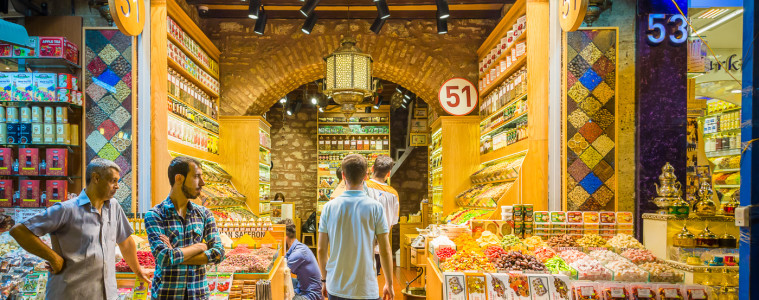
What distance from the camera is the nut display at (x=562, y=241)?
457 centimetres

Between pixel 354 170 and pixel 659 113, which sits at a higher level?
pixel 659 113

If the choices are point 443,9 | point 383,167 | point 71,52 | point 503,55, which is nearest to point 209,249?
point 383,167

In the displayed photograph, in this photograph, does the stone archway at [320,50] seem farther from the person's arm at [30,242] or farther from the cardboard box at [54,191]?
the person's arm at [30,242]

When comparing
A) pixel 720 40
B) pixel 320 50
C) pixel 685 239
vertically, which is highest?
pixel 320 50

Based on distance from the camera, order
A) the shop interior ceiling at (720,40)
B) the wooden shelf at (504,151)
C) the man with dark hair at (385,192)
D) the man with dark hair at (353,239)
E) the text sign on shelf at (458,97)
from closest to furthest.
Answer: the man with dark hair at (353,239) < the man with dark hair at (385,192) < the shop interior ceiling at (720,40) < the wooden shelf at (504,151) < the text sign on shelf at (458,97)

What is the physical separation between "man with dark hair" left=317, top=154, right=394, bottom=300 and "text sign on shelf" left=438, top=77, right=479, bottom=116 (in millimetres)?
5065

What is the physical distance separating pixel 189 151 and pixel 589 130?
440cm

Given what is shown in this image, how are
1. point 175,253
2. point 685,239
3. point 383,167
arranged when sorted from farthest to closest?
point 383,167 < point 685,239 < point 175,253

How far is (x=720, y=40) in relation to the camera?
6293 mm

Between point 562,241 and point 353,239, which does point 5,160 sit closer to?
point 353,239

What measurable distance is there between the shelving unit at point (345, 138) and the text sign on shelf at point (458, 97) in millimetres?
4542

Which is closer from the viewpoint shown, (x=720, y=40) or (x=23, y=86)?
(x=23, y=86)

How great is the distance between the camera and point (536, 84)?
537 cm

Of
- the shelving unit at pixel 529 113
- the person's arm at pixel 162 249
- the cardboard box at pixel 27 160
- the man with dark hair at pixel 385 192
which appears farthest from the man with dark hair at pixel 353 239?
the cardboard box at pixel 27 160
